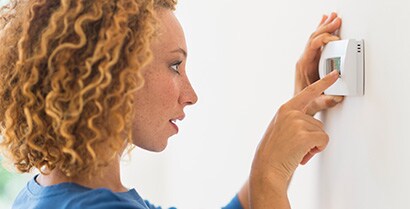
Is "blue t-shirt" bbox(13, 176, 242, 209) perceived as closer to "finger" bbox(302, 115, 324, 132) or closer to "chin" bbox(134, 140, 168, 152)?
"chin" bbox(134, 140, 168, 152)

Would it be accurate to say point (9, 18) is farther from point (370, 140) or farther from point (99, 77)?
point (370, 140)

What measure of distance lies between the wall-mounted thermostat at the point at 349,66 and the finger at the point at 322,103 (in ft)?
0.10

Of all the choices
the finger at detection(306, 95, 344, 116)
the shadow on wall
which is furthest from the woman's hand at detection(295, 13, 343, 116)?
the shadow on wall

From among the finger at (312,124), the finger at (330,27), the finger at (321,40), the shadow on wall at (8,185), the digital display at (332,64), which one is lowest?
the shadow on wall at (8,185)

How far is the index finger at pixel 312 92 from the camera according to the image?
89 cm

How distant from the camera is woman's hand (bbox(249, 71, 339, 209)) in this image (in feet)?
2.99

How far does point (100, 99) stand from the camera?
0.79 m

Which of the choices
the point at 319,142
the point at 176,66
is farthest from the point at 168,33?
the point at 319,142

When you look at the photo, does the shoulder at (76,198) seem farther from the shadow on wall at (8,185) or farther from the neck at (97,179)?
the shadow on wall at (8,185)

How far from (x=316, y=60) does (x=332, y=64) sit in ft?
0.27

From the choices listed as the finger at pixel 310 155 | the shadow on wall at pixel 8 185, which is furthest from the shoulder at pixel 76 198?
the shadow on wall at pixel 8 185

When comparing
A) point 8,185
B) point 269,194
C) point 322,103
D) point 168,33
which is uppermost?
point 168,33

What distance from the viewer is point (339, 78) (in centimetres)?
88

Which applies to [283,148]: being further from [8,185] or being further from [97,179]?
[8,185]
